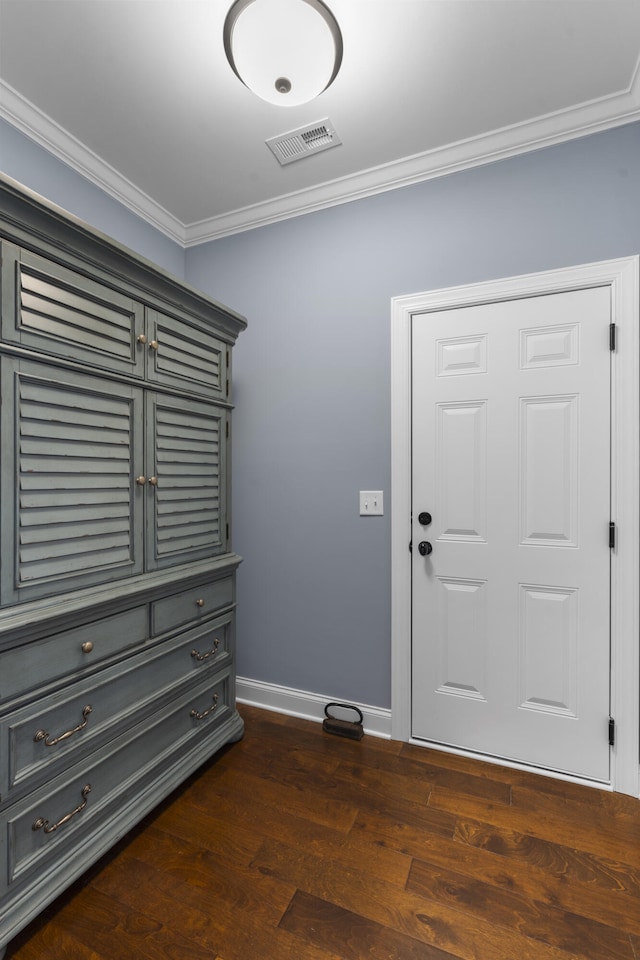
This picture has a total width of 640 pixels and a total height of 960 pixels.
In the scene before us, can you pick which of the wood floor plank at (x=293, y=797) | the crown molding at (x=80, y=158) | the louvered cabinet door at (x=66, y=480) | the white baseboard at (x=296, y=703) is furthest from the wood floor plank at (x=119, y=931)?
the crown molding at (x=80, y=158)

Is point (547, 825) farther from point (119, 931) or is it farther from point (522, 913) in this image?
point (119, 931)

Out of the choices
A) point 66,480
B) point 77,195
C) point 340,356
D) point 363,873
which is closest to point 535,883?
point 363,873

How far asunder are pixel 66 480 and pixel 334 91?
1.75 m

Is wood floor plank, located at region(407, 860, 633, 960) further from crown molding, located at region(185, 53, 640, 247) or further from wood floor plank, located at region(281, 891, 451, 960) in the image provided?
crown molding, located at region(185, 53, 640, 247)

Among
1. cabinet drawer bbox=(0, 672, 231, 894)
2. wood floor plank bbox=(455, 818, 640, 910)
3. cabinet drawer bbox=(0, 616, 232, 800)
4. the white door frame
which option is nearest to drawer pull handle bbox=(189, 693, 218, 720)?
cabinet drawer bbox=(0, 672, 231, 894)

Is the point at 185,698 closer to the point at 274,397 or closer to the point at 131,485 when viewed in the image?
the point at 131,485

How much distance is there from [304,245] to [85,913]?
9.08ft

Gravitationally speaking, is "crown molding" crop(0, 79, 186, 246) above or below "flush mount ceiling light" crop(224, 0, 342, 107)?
above

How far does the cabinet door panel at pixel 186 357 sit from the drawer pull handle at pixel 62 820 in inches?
53.9

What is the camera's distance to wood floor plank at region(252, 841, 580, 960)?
1.25m

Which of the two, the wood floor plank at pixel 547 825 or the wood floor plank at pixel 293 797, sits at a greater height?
the wood floor plank at pixel 547 825

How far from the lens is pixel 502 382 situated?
79.4 inches

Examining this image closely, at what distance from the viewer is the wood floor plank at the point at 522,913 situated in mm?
1260

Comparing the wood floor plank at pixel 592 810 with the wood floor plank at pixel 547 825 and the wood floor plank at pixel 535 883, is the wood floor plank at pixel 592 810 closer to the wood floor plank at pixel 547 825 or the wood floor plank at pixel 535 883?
the wood floor plank at pixel 547 825
